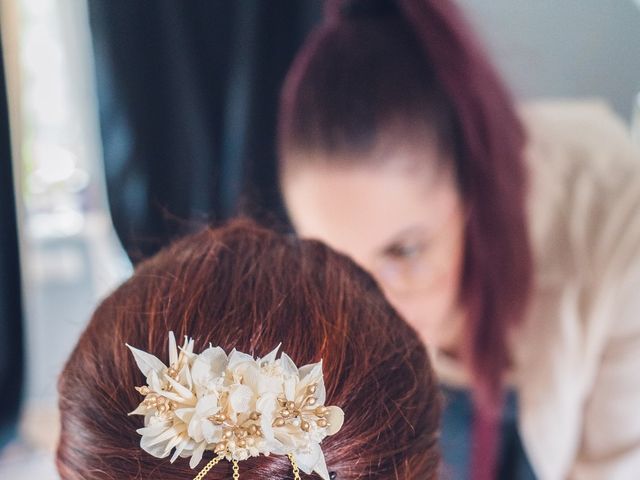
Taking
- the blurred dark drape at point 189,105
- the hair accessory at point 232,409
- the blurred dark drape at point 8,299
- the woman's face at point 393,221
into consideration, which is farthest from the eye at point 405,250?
the blurred dark drape at point 8,299

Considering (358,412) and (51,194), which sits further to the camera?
(51,194)

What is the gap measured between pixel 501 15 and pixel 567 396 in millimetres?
571

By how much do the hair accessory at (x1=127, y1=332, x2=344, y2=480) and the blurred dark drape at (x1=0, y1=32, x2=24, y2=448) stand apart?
2.27 feet

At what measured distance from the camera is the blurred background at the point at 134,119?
→ 783mm

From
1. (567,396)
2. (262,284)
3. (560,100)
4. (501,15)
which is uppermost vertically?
(501,15)

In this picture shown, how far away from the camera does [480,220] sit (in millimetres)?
833

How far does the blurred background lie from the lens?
0.78 metres

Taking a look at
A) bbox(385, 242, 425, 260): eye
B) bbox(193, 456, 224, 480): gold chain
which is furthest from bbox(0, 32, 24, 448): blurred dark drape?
bbox(193, 456, 224, 480): gold chain

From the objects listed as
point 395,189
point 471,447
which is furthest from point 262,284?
point 471,447

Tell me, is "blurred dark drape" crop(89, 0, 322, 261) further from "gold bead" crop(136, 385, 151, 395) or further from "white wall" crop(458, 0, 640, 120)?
"gold bead" crop(136, 385, 151, 395)

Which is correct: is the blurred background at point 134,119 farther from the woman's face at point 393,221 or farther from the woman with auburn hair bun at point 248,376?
the woman with auburn hair bun at point 248,376

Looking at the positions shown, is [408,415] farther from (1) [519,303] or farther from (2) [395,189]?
(1) [519,303]

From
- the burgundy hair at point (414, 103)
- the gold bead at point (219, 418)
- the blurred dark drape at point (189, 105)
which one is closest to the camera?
the gold bead at point (219, 418)

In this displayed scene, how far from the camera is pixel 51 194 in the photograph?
100 centimetres
